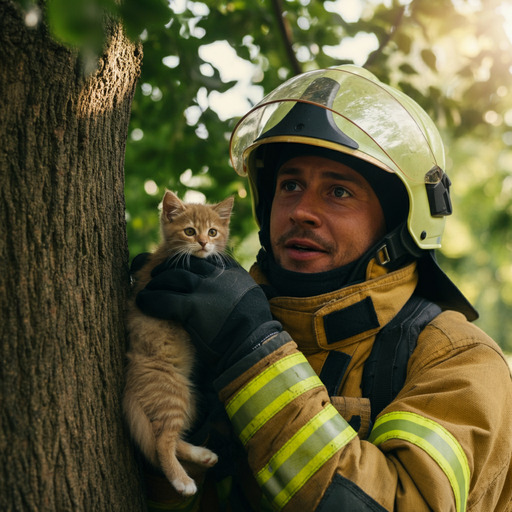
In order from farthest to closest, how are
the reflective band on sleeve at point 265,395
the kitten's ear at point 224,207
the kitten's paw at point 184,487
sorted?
1. the kitten's ear at point 224,207
2. the kitten's paw at point 184,487
3. the reflective band on sleeve at point 265,395

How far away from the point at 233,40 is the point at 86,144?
2496 mm

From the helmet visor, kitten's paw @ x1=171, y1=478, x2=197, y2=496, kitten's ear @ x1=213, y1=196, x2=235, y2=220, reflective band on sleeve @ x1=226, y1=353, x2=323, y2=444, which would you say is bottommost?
kitten's paw @ x1=171, y1=478, x2=197, y2=496

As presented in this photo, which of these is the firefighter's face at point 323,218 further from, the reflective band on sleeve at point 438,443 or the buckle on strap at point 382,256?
the reflective band on sleeve at point 438,443

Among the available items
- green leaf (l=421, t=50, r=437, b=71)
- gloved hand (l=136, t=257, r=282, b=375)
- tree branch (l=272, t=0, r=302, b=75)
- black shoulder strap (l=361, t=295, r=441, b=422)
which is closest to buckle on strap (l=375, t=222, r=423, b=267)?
black shoulder strap (l=361, t=295, r=441, b=422)

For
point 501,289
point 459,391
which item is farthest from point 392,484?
point 501,289

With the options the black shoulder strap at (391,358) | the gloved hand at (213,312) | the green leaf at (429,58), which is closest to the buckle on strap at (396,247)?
the black shoulder strap at (391,358)

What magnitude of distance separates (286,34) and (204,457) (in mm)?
3373

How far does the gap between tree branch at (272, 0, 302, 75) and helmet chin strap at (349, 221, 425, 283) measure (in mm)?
2139

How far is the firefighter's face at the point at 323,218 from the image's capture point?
259cm

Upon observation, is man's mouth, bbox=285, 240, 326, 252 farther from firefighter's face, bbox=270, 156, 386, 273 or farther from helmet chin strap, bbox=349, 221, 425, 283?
helmet chin strap, bbox=349, 221, 425, 283

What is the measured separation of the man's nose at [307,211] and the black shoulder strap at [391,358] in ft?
2.24

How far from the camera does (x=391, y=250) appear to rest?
257cm

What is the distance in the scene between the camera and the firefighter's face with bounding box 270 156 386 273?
2.59 m

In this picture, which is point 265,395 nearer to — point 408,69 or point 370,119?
point 370,119
